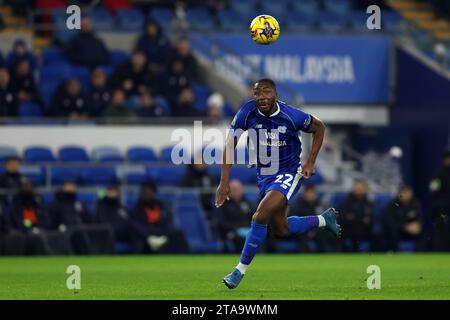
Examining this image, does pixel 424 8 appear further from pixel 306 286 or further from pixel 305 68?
pixel 306 286

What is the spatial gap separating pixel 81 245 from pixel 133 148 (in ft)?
9.92

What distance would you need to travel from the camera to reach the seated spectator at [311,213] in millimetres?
22469

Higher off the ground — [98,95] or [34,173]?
[98,95]

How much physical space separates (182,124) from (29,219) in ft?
14.3

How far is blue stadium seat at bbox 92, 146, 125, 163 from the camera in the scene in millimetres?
23578

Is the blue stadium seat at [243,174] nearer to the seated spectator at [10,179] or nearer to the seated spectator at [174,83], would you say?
the seated spectator at [174,83]

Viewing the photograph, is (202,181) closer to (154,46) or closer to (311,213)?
(311,213)

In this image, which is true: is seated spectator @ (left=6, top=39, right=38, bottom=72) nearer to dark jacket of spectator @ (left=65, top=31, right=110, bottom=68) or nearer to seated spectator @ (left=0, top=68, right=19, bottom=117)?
seated spectator @ (left=0, top=68, right=19, bottom=117)

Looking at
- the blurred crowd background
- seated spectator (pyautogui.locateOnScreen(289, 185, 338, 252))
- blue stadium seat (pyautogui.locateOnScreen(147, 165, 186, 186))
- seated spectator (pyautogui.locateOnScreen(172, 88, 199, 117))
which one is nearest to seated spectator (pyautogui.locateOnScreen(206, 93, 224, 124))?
the blurred crowd background

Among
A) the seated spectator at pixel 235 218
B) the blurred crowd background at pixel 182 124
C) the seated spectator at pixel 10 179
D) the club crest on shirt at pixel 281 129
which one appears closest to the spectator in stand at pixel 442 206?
the blurred crowd background at pixel 182 124

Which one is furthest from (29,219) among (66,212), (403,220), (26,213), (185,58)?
(403,220)

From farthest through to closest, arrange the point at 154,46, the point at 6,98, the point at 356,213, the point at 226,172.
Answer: the point at 154,46 < the point at 6,98 < the point at 356,213 < the point at 226,172

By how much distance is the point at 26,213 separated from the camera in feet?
68.6
